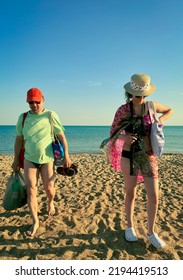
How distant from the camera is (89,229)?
4051mm

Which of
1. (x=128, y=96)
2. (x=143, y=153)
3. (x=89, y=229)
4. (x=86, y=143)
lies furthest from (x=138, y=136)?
(x=86, y=143)

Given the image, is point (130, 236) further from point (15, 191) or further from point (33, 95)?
point (33, 95)

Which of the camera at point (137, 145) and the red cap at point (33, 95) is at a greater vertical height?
the red cap at point (33, 95)

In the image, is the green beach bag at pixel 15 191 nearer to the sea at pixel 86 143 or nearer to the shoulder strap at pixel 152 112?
the shoulder strap at pixel 152 112

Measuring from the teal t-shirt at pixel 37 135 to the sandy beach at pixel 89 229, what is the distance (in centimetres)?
117

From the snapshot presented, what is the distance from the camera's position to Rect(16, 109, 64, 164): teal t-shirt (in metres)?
3.57

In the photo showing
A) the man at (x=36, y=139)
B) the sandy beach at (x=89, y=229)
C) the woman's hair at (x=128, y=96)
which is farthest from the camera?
the man at (x=36, y=139)

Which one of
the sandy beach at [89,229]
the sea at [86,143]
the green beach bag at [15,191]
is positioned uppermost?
the green beach bag at [15,191]

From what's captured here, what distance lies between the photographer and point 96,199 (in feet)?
18.6

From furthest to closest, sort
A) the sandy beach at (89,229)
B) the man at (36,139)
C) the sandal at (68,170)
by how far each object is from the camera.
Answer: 1. the sandal at (68,170)
2. the man at (36,139)
3. the sandy beach at (89,229)

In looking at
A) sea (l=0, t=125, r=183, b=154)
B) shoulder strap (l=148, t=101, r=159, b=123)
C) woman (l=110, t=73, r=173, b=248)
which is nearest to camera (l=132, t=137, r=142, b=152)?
woman (l=110, t=73, r=173, b=248)

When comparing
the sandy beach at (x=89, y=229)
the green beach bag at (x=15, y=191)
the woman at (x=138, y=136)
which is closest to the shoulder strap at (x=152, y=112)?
the woman at (x=138, y=136)

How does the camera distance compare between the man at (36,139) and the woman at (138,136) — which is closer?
the woman at (138,136)

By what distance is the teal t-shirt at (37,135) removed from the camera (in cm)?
357
